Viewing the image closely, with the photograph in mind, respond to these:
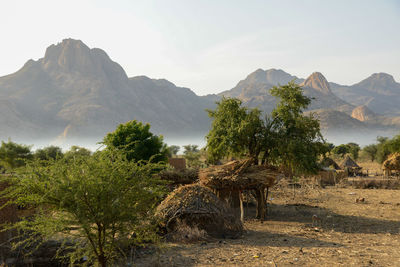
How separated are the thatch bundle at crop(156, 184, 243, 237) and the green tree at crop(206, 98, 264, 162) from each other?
16.6 feet

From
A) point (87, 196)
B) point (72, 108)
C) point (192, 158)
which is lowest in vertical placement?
point (87, 196)

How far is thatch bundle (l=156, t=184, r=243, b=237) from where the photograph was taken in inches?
437

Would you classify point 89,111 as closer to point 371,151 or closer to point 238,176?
point 371,151

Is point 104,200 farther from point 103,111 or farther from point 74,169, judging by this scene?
point 103,111

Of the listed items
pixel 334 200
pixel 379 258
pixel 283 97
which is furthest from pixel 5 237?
pixel 334 200

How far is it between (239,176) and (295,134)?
4989 millimetres

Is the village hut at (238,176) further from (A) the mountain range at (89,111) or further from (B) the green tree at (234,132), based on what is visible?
(A) the mountain range at (89,111)

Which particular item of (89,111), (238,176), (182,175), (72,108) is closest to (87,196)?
(238,176)

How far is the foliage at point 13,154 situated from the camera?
31500 mm

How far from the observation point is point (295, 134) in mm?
16203

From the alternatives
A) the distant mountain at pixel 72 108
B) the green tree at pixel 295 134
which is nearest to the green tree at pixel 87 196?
the green tree at pixel 295 134

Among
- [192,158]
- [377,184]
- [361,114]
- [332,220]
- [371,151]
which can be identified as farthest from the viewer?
[361,114]

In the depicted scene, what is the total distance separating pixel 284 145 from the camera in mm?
15219

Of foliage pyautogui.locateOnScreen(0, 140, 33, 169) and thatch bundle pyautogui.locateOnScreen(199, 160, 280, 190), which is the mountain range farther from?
thatch bundle pyautogui.locateOnScreen(199, 160, 280, 190)
